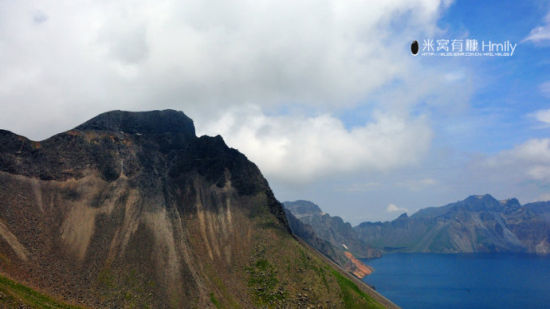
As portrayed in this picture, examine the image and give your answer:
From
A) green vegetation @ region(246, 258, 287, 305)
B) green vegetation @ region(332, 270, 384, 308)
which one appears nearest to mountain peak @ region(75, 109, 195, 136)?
green vegetation @ region(246, 258, 287, 305)

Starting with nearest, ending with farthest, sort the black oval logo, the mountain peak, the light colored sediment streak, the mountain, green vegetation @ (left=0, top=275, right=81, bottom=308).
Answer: the black oval logo → green vegetation @ (left=0, top=275, right=81, bottom=308) → the light colored sediment streak → the mountain → the mountain peak

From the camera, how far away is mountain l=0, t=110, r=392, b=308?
11662 centimetres

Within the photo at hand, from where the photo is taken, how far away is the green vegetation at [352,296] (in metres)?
132

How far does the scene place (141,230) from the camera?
457 ft

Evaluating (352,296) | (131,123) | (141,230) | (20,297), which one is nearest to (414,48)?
(20,297)

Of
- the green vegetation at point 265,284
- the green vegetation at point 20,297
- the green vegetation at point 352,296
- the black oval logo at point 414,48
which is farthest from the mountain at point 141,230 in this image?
the black oval logo at point 414,48

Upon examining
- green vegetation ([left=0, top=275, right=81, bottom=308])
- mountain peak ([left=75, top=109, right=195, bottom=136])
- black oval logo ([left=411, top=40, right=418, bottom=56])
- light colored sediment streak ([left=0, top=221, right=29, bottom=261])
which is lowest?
green vegetation ([left=0, top=275, right=81, bottom=308])

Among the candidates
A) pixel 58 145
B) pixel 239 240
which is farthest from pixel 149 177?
pixel 239 240

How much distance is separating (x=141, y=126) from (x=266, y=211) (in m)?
81.7

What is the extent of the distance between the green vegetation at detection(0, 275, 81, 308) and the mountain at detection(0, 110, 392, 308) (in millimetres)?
3092

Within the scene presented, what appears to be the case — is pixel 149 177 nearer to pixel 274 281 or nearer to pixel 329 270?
pixel 274 281

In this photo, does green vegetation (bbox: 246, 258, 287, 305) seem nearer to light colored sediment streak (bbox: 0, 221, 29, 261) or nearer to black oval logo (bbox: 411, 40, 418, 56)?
light colored sediment streak (bbox: 0, 221, 29, 261)

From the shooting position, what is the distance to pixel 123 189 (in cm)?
15162

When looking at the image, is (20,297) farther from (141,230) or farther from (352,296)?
(352,296)
